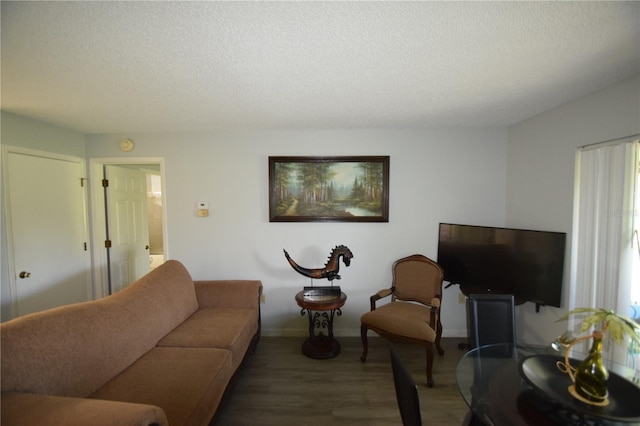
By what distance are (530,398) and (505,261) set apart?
1.44 m

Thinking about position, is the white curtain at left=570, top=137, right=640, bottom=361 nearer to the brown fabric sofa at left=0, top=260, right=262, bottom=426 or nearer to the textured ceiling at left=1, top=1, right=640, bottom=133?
the textured ceiling at left=1, top=1, right=640, bottom=133

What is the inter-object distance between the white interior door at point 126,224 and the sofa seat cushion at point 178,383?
2.08m

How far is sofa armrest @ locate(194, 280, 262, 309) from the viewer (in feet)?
8.43

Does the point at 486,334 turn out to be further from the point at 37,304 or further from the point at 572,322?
the point at 37,304

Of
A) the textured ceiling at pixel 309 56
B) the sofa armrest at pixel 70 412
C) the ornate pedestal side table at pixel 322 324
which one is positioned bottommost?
the ornate pedestal side table at pixel 322 324

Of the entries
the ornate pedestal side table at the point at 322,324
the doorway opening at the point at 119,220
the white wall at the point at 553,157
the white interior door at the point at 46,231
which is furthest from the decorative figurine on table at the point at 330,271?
the white interior door at the point at 46,231

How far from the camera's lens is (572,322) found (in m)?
2.02

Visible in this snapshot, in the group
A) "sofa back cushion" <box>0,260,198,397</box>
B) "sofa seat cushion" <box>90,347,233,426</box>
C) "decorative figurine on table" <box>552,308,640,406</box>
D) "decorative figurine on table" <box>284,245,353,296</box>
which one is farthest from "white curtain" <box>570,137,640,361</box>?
"sofa back cushion" <box>0,260,198,397</box>

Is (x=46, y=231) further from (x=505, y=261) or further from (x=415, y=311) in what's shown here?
(x=505, y=261)

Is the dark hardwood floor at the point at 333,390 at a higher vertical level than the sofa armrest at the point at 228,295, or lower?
lower

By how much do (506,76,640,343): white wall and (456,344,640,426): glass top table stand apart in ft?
3.67

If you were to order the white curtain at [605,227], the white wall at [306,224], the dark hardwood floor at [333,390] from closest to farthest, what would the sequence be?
the white curtain at [605,227] → the dark hardwood floor at [333,390] → the white wall at [306,224]

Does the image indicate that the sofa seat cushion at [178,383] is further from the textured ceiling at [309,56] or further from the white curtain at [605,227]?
the white curtain at [605,227]

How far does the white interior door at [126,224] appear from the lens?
3.17m
